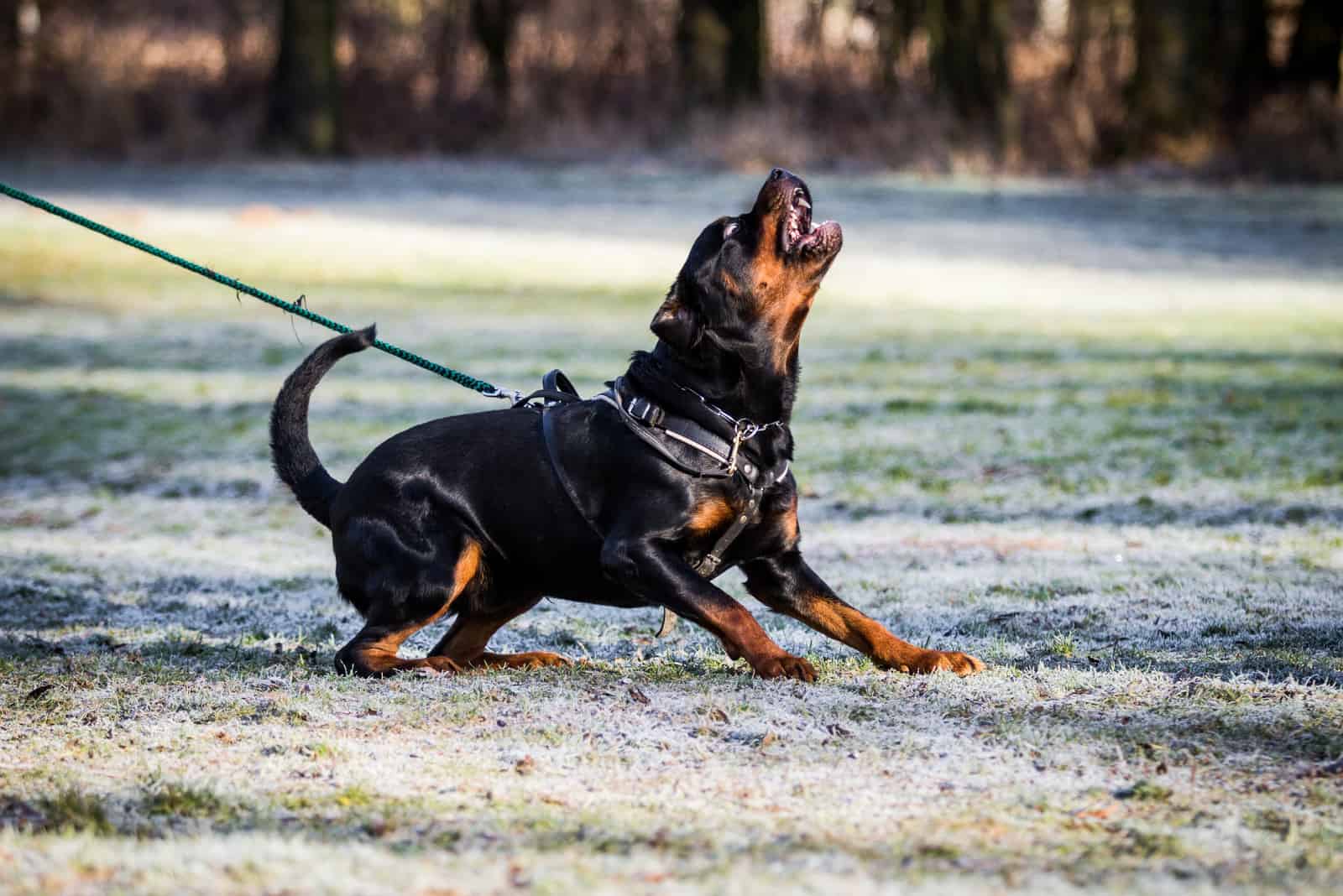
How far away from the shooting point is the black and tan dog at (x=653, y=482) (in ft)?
14.9

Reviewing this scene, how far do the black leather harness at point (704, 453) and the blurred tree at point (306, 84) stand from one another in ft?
77.6

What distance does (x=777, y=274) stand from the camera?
4660 mm

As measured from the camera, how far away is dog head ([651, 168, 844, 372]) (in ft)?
15.3

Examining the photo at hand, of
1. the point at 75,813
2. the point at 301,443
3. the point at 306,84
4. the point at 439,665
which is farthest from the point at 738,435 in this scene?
the point at 306,84

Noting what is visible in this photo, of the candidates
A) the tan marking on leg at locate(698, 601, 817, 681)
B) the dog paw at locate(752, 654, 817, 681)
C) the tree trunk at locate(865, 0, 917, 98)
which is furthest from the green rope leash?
the tree trunk at locate(865, 0, 917, 98)

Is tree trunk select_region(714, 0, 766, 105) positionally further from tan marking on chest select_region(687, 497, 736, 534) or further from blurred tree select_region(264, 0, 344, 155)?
tan marking on chest select_region(687, 497, 736, 534)

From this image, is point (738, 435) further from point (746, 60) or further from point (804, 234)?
point (746, 60)

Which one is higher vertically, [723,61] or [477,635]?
[723,61]

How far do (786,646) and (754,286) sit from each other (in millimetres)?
1177

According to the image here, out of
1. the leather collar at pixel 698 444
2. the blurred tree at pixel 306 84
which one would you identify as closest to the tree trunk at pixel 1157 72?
the blurred tree at pixel 306 84

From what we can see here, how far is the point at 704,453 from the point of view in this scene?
452cm

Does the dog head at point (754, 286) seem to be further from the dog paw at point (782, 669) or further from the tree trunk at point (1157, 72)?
the tree trunk at point (1157, 72)

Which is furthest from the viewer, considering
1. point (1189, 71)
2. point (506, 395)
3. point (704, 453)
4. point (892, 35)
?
point (892, 35)

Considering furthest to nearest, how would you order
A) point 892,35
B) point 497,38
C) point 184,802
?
point 497,38 → point 892,35 → point 184,802
